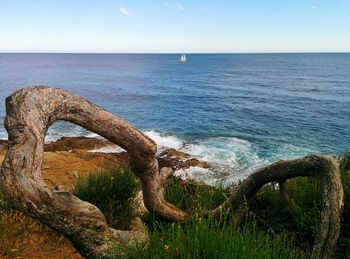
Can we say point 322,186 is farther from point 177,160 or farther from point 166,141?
point 166,141

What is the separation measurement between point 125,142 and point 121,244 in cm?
184

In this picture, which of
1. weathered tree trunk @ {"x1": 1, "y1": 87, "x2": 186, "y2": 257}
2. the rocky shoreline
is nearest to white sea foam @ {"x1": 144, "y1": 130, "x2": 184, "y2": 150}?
the rocky shoreline

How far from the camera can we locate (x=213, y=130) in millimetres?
38719

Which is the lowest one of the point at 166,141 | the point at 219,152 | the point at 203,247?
the point at 166,141

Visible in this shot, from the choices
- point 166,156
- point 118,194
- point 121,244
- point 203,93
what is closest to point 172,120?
point 166,156

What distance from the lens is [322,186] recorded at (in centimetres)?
584

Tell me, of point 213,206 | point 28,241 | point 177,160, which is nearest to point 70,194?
point 28,241

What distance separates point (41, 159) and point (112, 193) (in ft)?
10.3

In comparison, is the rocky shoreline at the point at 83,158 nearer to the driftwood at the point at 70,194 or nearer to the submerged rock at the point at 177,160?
the submerged rock at the point at 177,160

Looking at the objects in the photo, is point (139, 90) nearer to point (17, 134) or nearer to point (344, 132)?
point (344, 132)

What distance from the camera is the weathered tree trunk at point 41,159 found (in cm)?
404

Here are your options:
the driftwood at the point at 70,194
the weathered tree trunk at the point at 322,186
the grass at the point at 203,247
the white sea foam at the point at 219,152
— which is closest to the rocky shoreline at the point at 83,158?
the white sea foam at the point at 219,152

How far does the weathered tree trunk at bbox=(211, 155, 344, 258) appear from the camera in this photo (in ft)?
17.2

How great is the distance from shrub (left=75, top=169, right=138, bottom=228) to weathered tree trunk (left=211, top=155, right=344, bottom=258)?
1.81m
